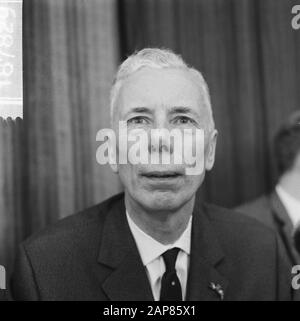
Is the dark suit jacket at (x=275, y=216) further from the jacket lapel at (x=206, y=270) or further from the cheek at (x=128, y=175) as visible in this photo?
the cheek at (x=128, y=175)

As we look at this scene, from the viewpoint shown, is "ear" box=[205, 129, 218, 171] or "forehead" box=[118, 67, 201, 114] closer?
"forehead" box=[118, 67, 201, 114]

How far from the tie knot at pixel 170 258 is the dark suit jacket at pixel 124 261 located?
0.06m

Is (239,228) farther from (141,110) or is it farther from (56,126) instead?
(56,126)

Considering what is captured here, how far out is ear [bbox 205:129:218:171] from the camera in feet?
5.72

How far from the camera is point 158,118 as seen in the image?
1.64 metres

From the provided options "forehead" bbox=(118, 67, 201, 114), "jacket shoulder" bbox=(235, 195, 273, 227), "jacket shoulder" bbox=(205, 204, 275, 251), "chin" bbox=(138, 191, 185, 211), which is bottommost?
"jacket shoulder" bbox=(205, 204, 275, 251)

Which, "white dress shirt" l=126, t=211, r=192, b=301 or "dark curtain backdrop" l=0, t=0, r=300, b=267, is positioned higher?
"dark curtain backdrop" l=0, t=0, r=300, b=267

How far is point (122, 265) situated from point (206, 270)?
0.87ft

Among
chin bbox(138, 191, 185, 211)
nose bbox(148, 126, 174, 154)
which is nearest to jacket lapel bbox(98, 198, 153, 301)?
chin bbox(138, 191, 185, 211)

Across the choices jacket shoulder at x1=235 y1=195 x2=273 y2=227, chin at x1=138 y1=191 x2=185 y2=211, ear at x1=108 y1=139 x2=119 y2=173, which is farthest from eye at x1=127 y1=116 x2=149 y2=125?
jacket shoulder at x1=235 y1=195 x2=273 y2=227

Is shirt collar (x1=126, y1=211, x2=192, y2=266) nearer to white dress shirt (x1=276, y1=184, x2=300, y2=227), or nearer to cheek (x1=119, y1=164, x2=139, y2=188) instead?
cheek (x1=119, y1=164, x2=139, y2=188)

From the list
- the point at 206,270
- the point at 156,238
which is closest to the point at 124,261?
the point at 156,238

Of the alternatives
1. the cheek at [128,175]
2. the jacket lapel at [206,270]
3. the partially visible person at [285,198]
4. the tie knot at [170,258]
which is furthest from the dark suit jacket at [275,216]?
the cheek at [128,175]

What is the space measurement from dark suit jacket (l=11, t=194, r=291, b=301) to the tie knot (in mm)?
58
